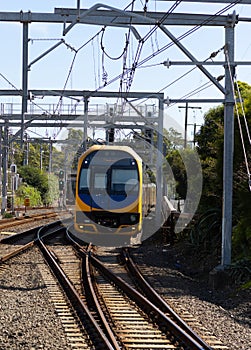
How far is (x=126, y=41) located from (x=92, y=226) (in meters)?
7.30

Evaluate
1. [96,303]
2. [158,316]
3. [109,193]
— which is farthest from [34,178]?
[158,316]

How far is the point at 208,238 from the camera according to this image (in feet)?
55.1

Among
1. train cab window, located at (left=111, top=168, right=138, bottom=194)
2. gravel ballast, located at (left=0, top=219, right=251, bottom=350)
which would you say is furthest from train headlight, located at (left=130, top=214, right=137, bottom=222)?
gravel ballast, located at (left=0, top=219, right=251, bottom=350)

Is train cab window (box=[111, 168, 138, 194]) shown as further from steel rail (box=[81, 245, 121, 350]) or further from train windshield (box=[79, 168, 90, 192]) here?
steel rail (box=[81, 245, 121, 350])

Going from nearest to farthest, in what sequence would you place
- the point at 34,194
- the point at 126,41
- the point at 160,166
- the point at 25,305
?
the point at 25,305, the point at 126,41, the point at 160,166, the point at 34,194

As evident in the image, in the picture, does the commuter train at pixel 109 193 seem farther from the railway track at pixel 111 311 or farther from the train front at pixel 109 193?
the railway track at pixel 111 311

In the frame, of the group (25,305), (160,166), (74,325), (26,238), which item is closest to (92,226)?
(26,238)

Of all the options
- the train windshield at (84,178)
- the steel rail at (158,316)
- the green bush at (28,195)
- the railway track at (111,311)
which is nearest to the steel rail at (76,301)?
the railway track at (111,311)

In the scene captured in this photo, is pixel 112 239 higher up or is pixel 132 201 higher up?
pixel 132 201

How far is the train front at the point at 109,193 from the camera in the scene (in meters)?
19.7

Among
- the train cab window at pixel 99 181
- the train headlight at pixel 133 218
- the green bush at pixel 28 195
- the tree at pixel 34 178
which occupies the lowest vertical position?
the green bush at pixel 28 195

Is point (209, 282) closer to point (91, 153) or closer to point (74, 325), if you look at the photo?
point (74, 325)

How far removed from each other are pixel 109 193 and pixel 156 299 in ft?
32.1

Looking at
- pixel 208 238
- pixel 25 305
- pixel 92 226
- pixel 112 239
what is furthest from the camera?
pixel 112 239
